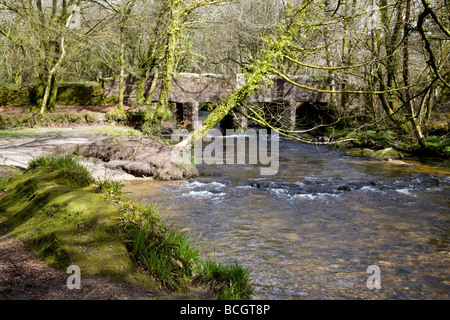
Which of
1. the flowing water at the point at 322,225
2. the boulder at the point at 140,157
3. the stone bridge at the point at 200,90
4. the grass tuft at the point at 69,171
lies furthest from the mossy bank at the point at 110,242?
the stone bridge at the point at 200,90

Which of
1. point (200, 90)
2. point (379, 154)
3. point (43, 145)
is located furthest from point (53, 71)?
point (379, 154)

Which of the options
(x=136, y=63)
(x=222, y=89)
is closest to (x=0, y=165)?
(x=222, y=89)

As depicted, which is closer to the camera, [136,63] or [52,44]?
[52,44]

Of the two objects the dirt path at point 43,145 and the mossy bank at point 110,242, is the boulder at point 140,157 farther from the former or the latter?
the mossy bank at point 110,242

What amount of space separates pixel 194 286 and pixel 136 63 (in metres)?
24.9

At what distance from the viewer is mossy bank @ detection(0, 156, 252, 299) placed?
132 inches

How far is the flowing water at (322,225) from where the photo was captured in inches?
194

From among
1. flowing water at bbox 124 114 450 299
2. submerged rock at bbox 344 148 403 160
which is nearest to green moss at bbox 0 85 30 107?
flowing water at bbox 124 114 450 299

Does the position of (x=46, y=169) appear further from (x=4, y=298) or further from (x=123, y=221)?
(x=4, y=298)

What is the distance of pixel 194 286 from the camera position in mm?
3697

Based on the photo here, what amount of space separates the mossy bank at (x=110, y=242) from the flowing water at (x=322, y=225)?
75cm

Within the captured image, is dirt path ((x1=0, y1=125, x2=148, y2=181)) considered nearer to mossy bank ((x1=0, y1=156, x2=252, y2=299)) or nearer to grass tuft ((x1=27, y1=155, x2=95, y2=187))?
grass tuft ((x1=27, y1=155, x2=95, y2=187))

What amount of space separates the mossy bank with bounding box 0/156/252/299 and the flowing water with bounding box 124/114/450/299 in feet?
2.45

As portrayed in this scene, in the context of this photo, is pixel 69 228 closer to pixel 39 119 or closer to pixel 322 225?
pixel 322 225
